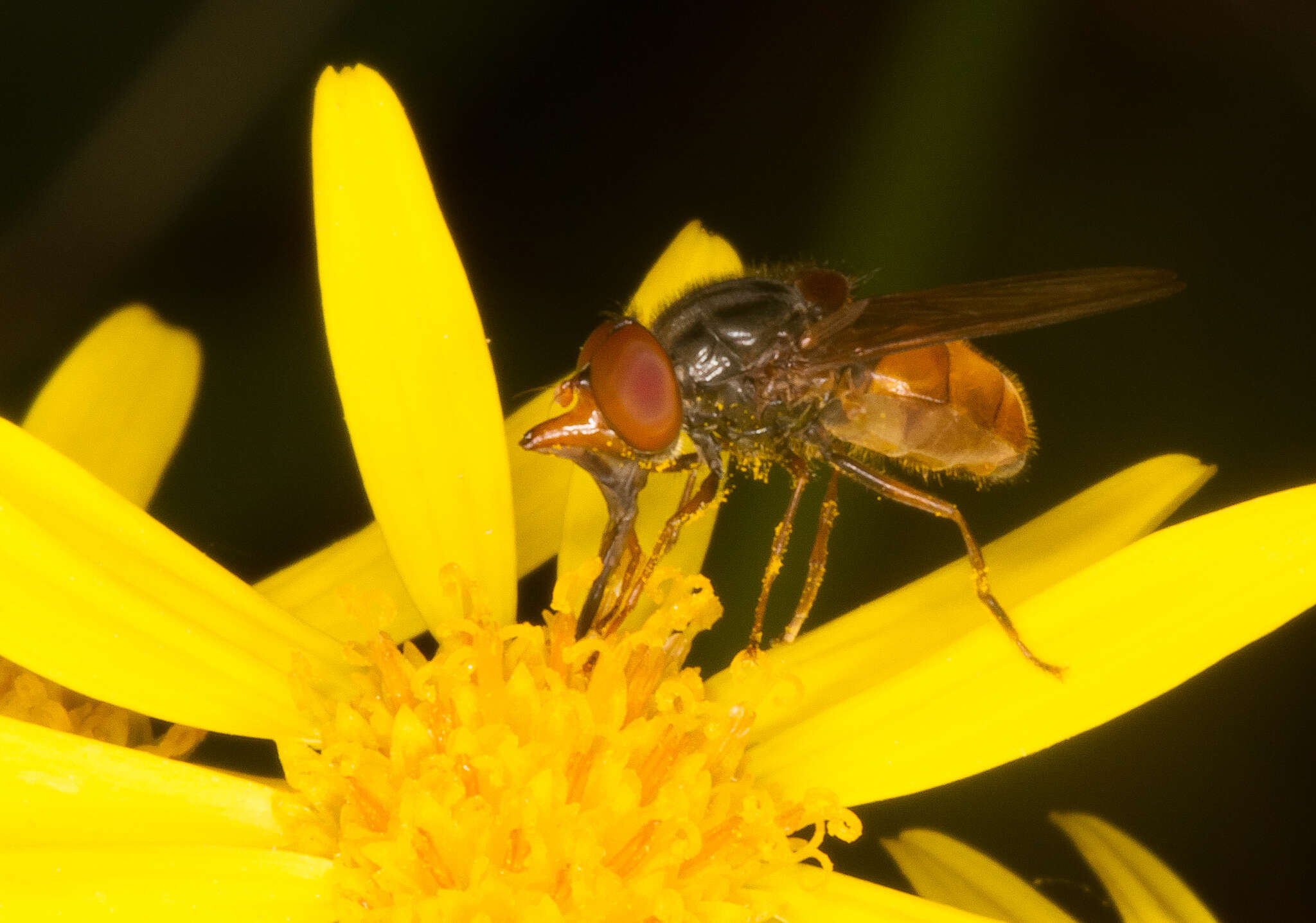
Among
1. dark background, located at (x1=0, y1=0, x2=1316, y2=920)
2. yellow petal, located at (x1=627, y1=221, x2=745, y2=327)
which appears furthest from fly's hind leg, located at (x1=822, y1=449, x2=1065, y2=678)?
yellow petal, located at (x1=627, y1=221, x2=745, y2=327)

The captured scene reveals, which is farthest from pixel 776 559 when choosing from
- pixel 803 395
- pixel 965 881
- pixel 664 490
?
pixel 965 881

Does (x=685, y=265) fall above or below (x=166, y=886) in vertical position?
above

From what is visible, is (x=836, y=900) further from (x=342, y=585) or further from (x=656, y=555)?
(x=342, y=585)

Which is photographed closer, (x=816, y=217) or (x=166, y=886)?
(x=166, y=886)

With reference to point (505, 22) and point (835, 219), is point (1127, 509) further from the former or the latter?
point (505, 22)

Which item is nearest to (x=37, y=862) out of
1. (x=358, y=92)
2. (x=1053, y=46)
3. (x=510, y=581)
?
(x=510, y=581)

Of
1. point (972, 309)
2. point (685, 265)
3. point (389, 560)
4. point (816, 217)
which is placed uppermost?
point (816, 217)

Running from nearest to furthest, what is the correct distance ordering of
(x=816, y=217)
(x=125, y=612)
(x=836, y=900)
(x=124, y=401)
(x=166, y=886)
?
(x=166, y=886)
(x=125, y=612)
(x=836, y=900)
(x=124, y=401)
(x=816, y=217)
